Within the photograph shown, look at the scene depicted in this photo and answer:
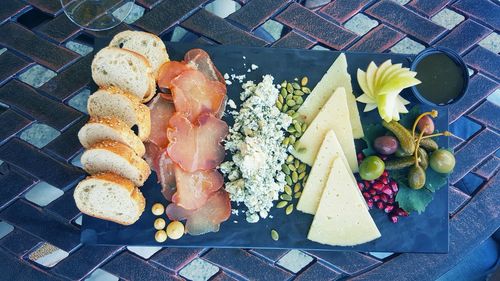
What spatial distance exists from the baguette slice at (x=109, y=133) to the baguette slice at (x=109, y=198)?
11 cm

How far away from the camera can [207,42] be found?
1945 mm

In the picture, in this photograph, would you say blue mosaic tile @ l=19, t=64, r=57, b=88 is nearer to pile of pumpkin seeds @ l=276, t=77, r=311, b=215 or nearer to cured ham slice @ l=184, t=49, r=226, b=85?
cured ham slice @ l=184, t=49, r=226, b=85

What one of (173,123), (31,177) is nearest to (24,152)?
(31,177)

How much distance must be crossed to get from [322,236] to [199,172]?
1.51 ft

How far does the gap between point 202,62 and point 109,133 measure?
1.26 feet

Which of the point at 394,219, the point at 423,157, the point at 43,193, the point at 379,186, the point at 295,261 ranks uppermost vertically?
the point at 423,157

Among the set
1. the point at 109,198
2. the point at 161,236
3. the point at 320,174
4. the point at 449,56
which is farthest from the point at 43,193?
the point at 449,56

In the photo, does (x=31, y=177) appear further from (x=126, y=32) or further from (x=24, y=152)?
(x=126, y=32)

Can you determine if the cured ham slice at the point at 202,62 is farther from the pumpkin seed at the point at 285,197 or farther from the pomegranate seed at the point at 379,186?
the pomegranate seed at the point at 379,186

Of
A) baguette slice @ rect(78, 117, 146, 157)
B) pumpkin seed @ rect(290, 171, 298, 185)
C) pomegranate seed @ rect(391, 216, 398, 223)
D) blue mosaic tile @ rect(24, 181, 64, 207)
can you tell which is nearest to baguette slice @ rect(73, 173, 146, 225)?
baguette slice @ rect(78, 117, 146, 157)

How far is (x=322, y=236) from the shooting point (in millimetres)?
1872

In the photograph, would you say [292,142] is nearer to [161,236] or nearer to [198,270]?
[161,236]

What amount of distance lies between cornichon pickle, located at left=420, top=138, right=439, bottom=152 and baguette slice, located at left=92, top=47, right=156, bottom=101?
90 cm

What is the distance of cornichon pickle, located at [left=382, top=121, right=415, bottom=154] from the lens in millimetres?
1804
